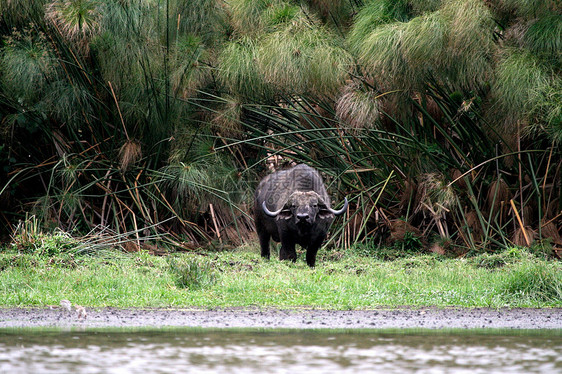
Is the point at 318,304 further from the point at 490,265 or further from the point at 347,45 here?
the point at 347,45

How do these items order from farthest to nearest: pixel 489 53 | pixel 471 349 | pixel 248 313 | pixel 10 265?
1. pixel 489 53
2. pixel 10 265
3. pixel 248 313
4. pixel 471 349

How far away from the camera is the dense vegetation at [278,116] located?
1077 centimetres

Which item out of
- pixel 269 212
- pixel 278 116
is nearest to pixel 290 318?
pixel 269 212

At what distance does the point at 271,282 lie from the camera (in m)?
8.67

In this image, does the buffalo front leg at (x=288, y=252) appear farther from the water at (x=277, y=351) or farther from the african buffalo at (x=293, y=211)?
the water at (x=277, y=351)

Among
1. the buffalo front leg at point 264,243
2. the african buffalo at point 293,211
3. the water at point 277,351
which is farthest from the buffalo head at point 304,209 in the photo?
the water at point 277,351

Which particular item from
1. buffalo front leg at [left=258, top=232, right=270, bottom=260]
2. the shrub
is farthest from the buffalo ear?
the shrub

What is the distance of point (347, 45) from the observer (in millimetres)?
11875

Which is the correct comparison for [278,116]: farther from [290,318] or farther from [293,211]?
[290,318]

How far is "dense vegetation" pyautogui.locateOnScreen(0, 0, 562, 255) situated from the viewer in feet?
35.3

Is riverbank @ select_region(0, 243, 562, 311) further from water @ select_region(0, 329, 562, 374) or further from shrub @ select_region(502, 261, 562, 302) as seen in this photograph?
water @ select_region(0, 329, 562, 374)

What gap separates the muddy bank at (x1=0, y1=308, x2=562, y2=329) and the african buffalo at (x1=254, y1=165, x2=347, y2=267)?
3.23 metres

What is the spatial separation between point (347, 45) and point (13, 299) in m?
6.20

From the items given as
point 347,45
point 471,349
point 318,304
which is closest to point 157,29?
point 347,45
